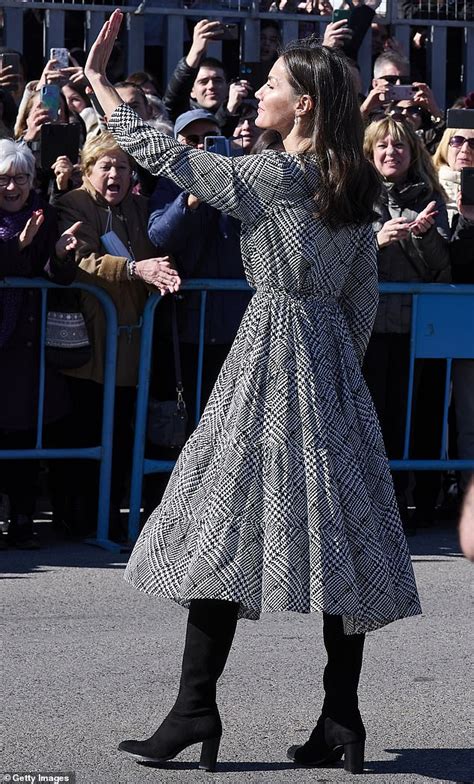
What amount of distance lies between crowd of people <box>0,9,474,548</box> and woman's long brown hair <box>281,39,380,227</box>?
2.44 m

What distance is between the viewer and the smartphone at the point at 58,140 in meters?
6.66

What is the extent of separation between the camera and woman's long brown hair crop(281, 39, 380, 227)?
3809 mm

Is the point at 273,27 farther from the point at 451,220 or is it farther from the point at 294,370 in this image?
the point at 294,370

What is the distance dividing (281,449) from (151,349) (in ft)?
10.3

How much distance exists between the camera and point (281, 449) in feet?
12.6

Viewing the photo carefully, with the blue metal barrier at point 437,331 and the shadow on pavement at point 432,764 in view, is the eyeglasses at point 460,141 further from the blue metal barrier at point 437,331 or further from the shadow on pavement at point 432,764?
the shadow on pavement at point 432,764

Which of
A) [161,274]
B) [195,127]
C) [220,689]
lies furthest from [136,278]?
[220,689]

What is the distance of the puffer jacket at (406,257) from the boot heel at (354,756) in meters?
3.48

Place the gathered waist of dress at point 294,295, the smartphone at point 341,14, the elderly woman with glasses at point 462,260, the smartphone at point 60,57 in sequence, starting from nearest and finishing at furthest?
the gathered waist of dress at point 294,295 < the elderly woman with glasses at point 462,260 < the smartphone at point 60,57 < the smartphone at point 341,14

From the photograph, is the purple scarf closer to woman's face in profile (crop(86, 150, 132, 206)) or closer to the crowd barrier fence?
the crowd barrier fence

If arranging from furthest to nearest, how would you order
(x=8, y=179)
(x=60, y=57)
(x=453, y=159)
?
(x=60, y=57), (x=453, y=159), (x=8, y=179)

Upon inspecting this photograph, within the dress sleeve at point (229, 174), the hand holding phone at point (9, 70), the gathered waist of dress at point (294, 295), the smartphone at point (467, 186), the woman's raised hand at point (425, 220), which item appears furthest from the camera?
the hand holding phone at point (9, 70)

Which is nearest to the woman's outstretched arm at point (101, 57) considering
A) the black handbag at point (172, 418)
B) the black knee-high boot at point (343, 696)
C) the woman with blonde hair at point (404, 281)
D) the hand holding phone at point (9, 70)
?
the black knee-high boot at point (343, 696)

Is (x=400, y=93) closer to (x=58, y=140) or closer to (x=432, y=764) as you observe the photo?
(x=58, y=140)
